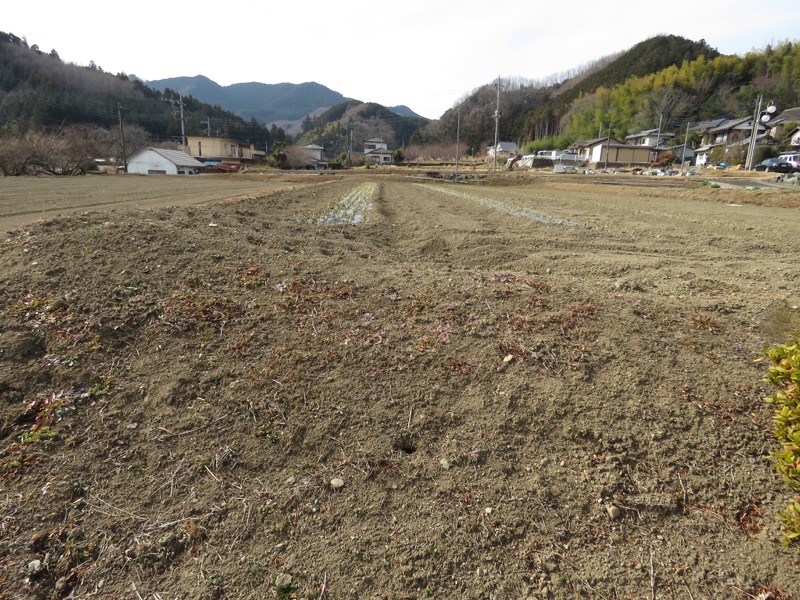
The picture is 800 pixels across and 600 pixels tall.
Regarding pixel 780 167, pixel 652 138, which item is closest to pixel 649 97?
pixel 652 138

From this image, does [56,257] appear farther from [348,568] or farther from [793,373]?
[793,373]

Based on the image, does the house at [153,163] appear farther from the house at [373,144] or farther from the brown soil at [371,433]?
the brown soil at [371,433]

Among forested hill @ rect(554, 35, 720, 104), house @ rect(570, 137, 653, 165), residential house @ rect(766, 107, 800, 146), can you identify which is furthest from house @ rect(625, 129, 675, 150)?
forested hill @ rect(554, 35, 720, 104)

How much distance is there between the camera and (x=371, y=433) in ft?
8.98

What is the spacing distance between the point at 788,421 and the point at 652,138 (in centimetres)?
6766

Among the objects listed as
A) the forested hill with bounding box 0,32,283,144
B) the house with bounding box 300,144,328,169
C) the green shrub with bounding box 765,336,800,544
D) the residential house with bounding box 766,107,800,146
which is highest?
the forested hill with bounding box 0,32,283,144

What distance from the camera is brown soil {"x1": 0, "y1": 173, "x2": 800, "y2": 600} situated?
6.56 feet

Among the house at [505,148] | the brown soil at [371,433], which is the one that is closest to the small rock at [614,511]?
the brown soil at [371,433]

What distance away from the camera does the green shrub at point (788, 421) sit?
2.04 metres

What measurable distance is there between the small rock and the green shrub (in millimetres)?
720

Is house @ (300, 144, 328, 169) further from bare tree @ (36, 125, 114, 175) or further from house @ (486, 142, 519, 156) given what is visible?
house @ (486, 142, 519, 156)

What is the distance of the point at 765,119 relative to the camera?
38125mm

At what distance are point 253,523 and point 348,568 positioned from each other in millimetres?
571

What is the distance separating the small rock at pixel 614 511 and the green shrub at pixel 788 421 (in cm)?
72
